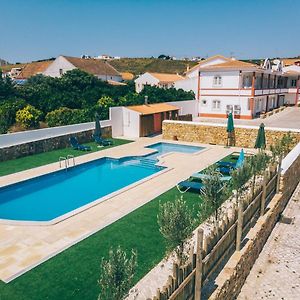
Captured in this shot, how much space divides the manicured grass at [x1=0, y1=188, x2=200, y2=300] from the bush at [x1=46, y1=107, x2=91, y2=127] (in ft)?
65.6

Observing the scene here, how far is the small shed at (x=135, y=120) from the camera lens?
28859 millimetres

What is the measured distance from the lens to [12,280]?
786 centimetres

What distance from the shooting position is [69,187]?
56.3 feet

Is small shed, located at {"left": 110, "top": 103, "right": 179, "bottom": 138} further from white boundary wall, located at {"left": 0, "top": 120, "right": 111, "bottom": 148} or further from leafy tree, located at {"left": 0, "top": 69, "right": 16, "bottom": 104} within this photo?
leafy tree, located at {"left": 0, "top": 69, "right": 16, "bottom": 104}

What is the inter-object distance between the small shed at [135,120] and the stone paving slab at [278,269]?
18.7 meters

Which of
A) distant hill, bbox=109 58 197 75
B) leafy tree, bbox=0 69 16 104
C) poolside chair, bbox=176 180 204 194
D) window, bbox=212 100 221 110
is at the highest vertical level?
distant hill, bbox=109 58 197 75

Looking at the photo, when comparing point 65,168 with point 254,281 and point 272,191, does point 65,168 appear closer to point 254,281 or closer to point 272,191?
point 272,191

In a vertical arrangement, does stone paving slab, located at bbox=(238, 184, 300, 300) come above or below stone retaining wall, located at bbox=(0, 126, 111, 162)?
below

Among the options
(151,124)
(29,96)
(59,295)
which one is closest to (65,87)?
(29,96)

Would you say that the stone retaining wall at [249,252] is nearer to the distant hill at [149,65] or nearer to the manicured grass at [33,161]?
the manicured grass at [33,161]

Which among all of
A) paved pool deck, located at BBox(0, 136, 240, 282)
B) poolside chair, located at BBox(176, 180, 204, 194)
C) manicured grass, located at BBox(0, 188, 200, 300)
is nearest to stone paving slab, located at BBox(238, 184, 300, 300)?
manicured grass, located at BBox(0, 188, 200, 300)

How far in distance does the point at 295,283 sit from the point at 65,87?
131 feet

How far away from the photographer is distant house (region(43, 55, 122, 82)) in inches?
2486

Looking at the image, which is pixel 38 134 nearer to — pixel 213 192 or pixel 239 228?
pixel 213 192
